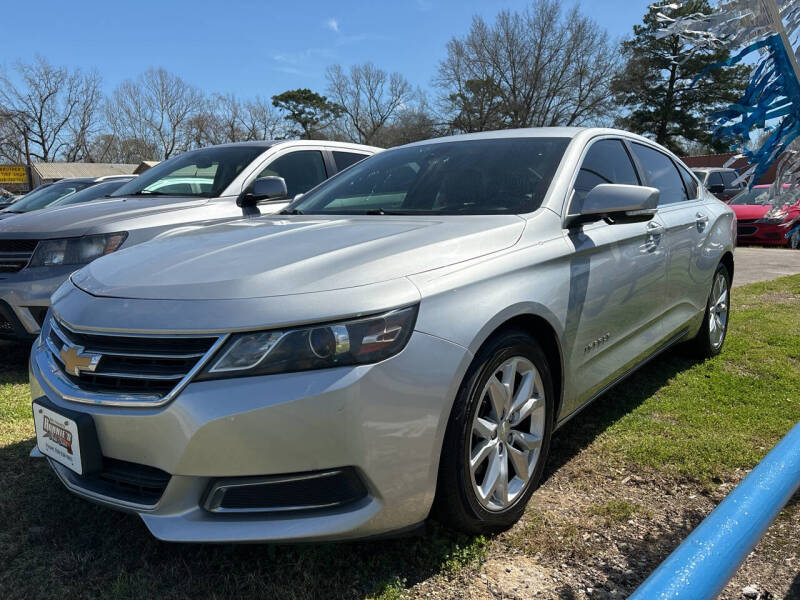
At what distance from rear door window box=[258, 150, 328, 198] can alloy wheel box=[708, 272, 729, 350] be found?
3.29 m

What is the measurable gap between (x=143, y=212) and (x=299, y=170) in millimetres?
1503

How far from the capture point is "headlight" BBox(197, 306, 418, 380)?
1743 mm

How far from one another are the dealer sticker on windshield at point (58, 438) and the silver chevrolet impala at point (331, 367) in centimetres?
1

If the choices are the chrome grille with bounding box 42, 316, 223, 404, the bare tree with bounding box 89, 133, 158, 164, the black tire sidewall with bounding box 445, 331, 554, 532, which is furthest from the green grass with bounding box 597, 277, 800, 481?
the bare tree with bounding box 89, 133, 158, 164

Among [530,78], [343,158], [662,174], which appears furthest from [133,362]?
[530,78]

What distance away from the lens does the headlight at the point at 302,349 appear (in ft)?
5.72

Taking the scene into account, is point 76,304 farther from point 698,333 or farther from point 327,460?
point 698,333

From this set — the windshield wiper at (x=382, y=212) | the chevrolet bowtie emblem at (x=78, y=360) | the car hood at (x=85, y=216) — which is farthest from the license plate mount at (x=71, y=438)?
the car hood at (x=85, y=216)

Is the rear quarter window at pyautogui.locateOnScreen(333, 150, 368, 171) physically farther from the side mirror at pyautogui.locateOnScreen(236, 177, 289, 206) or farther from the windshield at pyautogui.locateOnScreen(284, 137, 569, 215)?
the windshield at pyautogui.locateOnScreen(284, 137, 569, 215)

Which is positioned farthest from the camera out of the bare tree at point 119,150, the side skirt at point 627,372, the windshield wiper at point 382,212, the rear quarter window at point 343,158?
the bare tree at point 119,150

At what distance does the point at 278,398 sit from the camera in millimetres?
1703

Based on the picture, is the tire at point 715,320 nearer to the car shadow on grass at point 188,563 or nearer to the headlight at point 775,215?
the headlight at point 775,215

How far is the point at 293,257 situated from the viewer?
211 centimetres

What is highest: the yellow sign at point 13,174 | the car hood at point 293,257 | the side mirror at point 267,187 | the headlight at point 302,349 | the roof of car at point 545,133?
the roof of car at point 545,133
